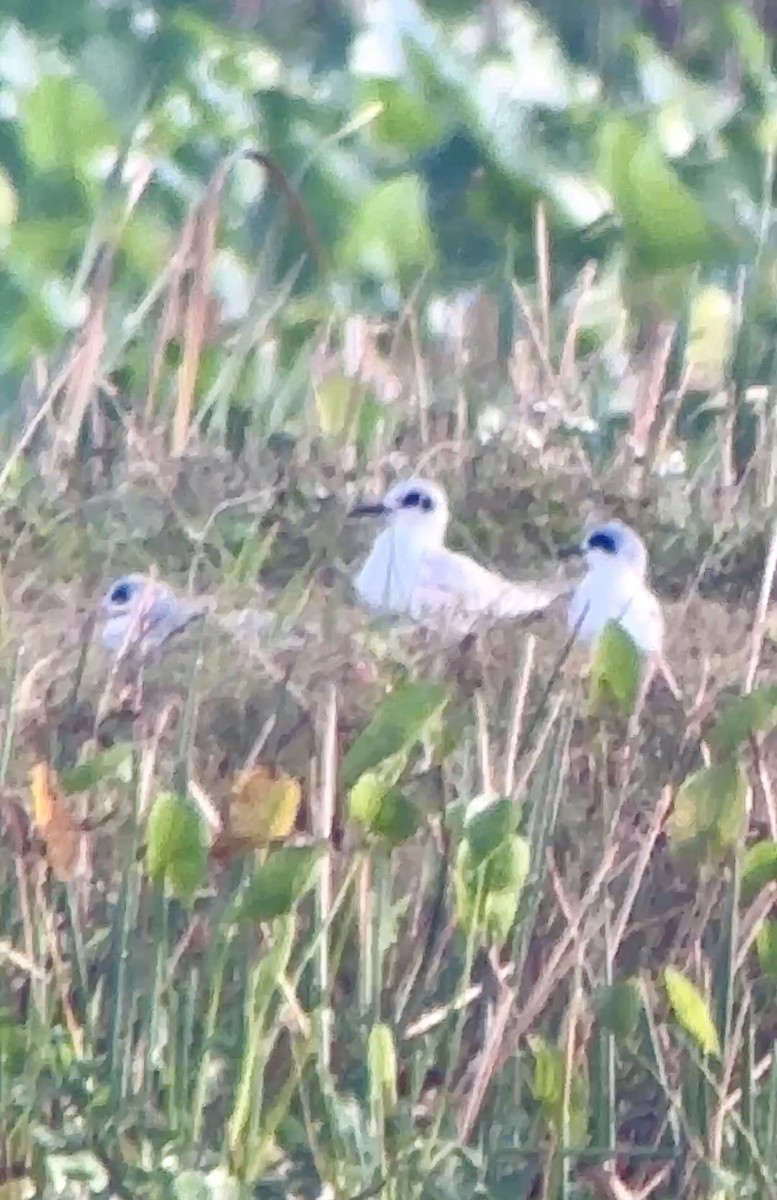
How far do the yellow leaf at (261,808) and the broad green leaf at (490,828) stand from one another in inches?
2.9

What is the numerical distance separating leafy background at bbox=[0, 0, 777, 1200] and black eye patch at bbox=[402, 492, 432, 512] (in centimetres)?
9

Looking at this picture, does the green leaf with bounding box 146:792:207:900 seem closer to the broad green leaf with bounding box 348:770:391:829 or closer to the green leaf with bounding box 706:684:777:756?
the broad green leaf with bounding box 348:770:391:829

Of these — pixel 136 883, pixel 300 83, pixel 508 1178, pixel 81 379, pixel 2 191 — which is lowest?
pixel 508 1178

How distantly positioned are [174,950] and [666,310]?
141cm

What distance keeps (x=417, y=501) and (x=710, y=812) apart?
955mm

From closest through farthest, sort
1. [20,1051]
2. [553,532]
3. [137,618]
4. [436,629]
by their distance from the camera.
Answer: [20,1051], [137,618], [436,629], [553,532]

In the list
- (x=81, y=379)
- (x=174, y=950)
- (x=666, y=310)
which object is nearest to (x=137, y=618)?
A: (x=174, y=950)

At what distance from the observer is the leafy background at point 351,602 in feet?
2.88

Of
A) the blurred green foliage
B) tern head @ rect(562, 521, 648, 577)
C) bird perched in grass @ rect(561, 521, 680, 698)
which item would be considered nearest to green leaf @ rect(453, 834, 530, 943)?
bird perched in grass @ rect(561, 521, 680, 698)

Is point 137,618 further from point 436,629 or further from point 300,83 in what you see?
point 300,83

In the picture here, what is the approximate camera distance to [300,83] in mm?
2279

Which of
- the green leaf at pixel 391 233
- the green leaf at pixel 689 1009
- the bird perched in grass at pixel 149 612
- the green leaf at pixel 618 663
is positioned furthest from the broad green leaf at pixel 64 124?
the green leaf at pixel 689 1009

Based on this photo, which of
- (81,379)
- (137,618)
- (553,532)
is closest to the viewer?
(137,618)

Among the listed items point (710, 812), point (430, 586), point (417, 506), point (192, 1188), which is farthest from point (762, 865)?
point (417, 506)
